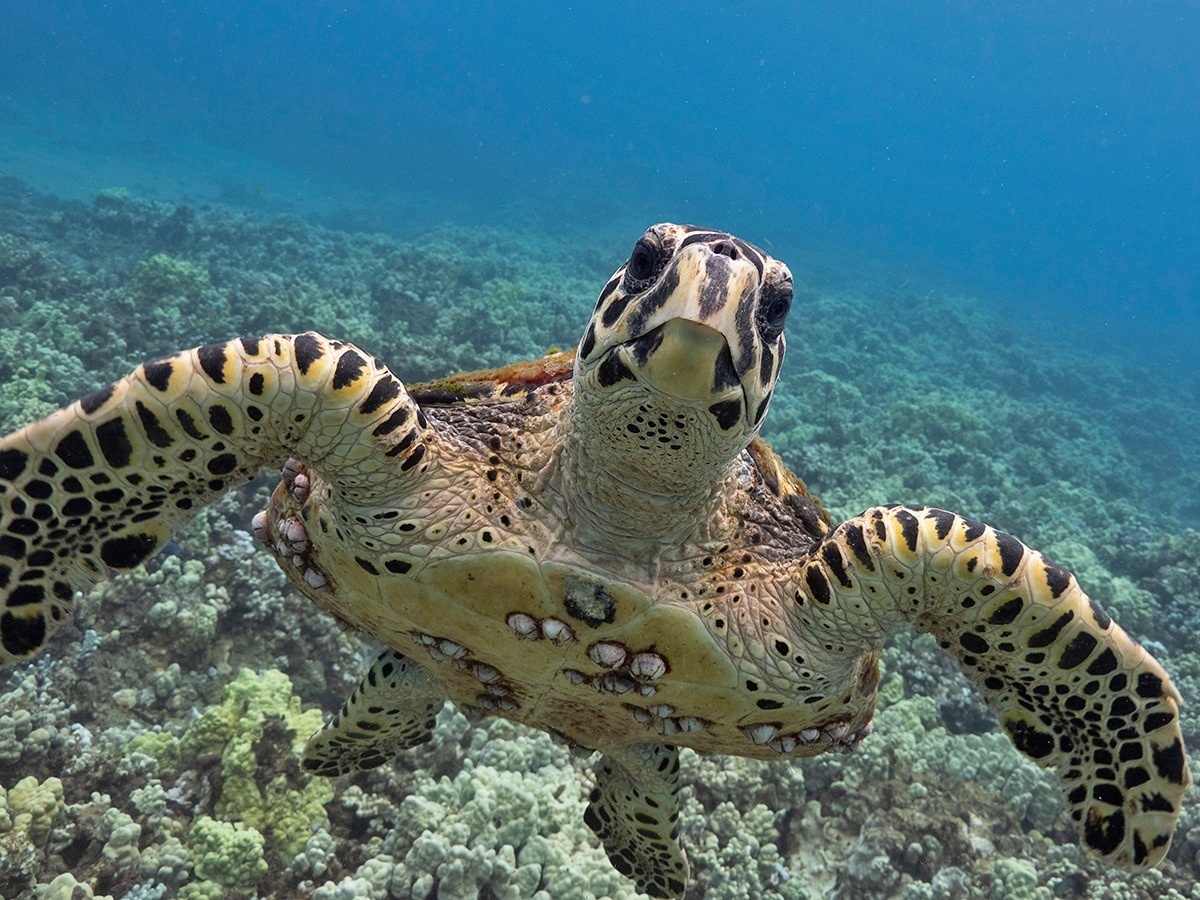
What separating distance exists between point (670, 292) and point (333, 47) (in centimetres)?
11267

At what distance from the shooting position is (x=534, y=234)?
28219 millimetres

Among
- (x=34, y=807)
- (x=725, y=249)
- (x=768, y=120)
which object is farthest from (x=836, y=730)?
(x=768, y=120)

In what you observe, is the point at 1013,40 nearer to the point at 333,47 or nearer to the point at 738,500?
the point at 333,47

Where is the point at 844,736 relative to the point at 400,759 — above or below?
above

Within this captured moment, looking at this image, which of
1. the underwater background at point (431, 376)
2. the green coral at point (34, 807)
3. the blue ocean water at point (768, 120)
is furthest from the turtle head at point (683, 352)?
the blue ocean water at point (768, 120)

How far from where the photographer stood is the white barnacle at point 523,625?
2248 millimetres

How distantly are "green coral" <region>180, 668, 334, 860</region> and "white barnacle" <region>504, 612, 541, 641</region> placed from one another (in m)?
2.18

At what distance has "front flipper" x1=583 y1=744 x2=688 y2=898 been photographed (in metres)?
3.02

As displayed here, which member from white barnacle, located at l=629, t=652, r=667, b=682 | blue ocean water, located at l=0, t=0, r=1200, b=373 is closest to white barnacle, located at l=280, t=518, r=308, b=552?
white barnacle, located at l=629, t=652, r=667, b=682

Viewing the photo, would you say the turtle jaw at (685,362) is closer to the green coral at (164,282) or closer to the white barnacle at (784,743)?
the white barnacle at (784,743)

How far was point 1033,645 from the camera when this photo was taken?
6.96 feet

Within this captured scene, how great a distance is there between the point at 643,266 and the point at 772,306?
0.32 m

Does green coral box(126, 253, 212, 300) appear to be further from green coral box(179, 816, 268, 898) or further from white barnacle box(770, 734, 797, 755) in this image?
white barnacle box(770, 734, 797, 755)

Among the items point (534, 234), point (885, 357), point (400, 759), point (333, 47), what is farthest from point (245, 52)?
point (400, 759)
